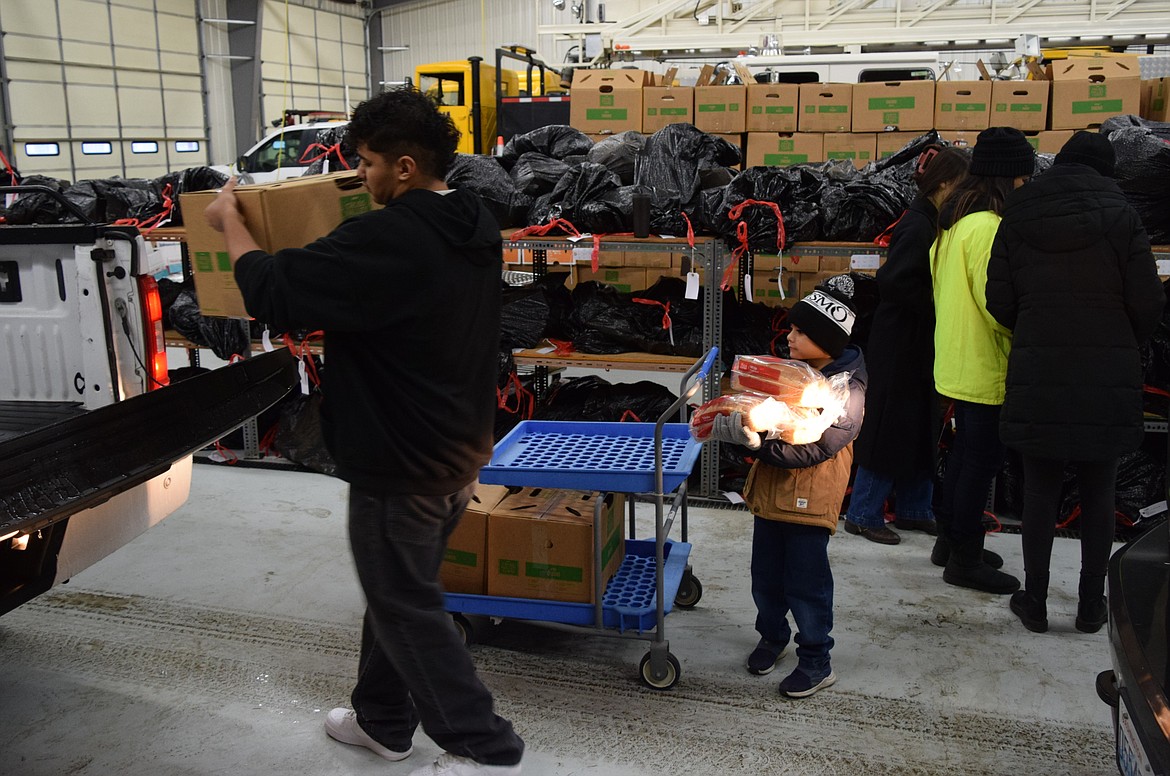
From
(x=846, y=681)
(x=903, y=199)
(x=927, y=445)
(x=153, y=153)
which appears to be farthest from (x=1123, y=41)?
(x=153, y=153)

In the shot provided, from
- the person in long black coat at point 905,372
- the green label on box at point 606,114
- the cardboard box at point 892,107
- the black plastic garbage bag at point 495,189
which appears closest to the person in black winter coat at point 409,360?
the person in long black coat at point 905,372

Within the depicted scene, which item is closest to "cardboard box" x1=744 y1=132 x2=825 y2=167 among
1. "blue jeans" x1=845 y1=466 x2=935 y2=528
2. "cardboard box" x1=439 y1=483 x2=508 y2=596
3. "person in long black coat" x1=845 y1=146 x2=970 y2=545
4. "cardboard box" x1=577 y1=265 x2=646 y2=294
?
"cardboard box" x1=577 y1=265 x2=646 y2=294

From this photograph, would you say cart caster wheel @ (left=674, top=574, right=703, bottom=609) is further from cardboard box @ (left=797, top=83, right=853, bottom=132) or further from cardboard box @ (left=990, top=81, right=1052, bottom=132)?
cardboard box @ (left=990, top=81, right=1052, bottom=132)

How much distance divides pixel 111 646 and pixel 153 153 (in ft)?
50.1

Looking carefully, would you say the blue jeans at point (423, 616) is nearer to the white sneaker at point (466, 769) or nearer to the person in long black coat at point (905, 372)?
the white sneaker at point (466, 769)

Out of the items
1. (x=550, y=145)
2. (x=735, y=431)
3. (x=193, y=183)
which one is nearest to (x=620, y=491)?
(x=735, y=431)

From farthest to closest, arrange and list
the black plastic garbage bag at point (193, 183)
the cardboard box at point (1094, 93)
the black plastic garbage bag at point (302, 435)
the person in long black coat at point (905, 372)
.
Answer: the cardboard box at point (1094, 93) < the black plastic garbage bag at point (193, 183) < the black plastic garbage bag at point (302, 435) < the person in long black coat at point (905, 372)

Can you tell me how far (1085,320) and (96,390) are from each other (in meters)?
3.33

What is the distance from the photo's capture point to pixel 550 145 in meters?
6.12

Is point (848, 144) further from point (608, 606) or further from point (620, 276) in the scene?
point (608, 606)

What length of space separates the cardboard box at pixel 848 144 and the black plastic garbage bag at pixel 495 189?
10.6ft

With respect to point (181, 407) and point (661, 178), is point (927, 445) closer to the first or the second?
point (661, 178)

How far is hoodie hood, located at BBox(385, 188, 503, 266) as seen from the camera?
2123 mm

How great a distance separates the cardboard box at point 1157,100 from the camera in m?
7.47
